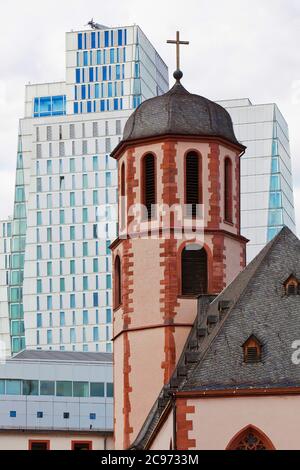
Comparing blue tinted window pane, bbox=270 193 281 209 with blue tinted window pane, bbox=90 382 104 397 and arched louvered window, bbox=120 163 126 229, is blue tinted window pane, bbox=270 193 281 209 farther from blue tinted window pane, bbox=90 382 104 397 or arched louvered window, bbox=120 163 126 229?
arched louvered window, bbox=120 163 126 229

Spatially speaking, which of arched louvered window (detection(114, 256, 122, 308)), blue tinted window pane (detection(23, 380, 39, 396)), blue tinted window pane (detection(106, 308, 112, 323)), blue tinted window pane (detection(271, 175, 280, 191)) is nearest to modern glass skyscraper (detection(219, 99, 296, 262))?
blue tinted window pane (detection(271, 175, 280, 191))

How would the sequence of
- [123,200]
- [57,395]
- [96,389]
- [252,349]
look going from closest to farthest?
[252,349] < [123,200] < [57,395] < [96,389]

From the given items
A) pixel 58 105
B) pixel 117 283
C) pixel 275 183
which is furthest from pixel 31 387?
pixel 58 105

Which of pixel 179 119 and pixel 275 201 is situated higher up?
pixel 275 201

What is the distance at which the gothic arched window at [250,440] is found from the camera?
41.0m

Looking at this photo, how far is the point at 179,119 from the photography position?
176ft

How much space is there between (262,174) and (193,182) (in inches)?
4372

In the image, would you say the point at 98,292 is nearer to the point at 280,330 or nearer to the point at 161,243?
the point at 161,243

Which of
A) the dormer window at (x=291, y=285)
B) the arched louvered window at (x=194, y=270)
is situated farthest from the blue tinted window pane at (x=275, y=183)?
the dormer window at (x=291, y=285)

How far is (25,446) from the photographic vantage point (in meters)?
95.6

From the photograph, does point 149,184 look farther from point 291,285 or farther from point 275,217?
point 275,217

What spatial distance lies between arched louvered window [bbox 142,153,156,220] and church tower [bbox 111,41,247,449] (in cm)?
3

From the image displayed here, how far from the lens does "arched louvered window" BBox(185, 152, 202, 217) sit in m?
53.2

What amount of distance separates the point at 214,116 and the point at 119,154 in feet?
11.8
